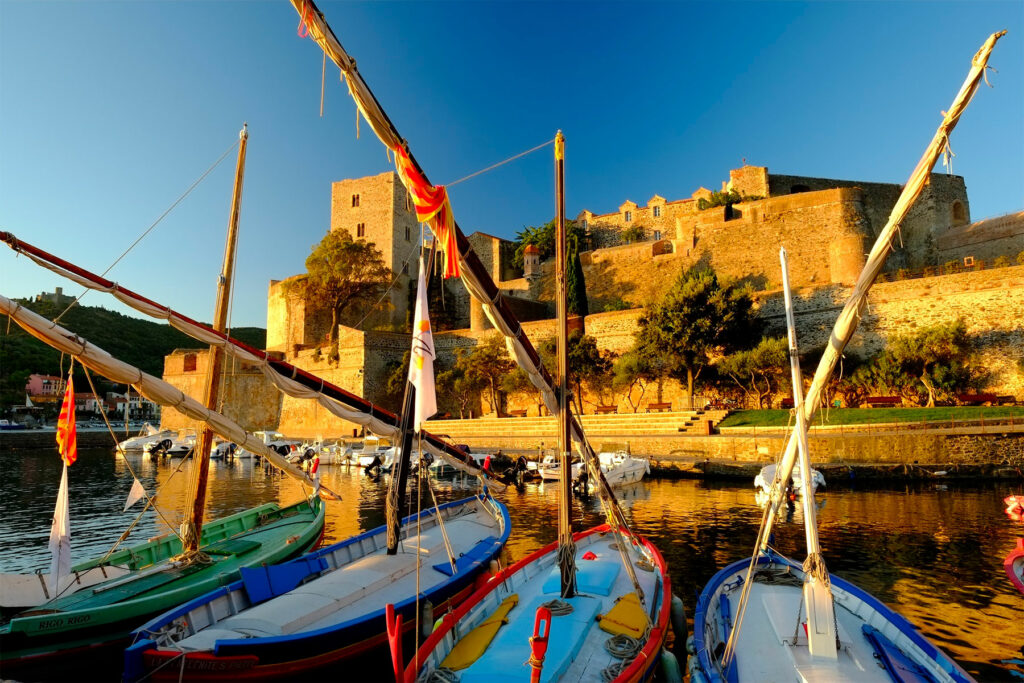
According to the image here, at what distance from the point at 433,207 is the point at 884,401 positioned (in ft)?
96.0

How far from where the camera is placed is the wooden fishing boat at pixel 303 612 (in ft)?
18.3

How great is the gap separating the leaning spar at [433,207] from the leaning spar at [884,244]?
261 cm

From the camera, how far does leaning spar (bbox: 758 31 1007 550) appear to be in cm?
412

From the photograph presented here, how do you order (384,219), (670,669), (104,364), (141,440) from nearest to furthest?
(670,669)
(104,364)
(141,440)
(384,219)

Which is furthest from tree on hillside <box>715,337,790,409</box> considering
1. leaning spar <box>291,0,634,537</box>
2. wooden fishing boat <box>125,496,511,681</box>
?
leaning spar <box>291,0,634,537</box>

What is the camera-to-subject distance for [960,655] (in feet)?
24.2

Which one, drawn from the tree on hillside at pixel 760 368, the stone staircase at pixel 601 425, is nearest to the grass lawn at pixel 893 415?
the stone staircase at pixel 601 425

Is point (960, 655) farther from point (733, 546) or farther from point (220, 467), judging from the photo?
point (220, 467)

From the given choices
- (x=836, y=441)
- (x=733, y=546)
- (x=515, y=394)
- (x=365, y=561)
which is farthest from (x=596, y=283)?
(x=365, y=561)

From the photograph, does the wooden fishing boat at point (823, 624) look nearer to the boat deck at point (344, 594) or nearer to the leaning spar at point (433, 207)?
the leaning spar at point (433, 207)

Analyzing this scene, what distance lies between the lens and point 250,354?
846 cm

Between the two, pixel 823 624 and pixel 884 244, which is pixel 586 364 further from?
pixel 884 244

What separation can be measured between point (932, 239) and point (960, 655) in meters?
42.9

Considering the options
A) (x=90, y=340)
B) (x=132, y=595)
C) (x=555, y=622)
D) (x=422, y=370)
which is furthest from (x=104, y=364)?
(x=90, y=340)
